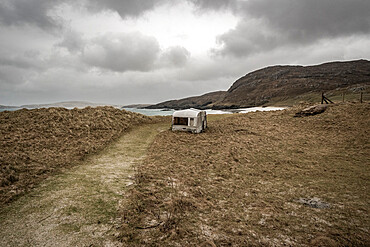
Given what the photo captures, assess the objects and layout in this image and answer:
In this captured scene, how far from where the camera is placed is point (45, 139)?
13266mm

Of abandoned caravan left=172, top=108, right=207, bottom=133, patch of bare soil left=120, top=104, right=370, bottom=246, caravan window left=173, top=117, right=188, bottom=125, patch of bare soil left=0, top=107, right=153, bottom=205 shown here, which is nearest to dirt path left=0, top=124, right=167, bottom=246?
patch of bare soil left=120, top=104, right=370, bottom=246

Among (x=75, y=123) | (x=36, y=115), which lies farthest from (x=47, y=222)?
(x=36, y=115)

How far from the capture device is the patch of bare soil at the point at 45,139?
7886 mm

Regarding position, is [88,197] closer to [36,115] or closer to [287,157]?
[287,157]

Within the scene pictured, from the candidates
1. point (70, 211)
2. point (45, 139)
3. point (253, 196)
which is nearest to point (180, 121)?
point (45, 139)

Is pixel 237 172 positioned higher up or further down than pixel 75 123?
further down

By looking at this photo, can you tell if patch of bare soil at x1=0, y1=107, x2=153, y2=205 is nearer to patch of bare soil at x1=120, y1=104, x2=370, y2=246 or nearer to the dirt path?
the dirt path

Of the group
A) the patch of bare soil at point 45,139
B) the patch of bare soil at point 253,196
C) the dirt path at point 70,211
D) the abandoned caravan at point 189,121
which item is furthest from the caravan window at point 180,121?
the dirt path at point 70,211

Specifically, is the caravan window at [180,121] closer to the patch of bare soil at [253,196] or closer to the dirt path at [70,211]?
the patch of bare soil at [253,196]

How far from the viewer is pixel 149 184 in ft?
25.9

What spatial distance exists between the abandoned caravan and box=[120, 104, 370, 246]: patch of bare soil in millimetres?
6090

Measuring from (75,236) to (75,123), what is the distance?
53.8 ft

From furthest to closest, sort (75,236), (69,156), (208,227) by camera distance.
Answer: (69,156), (208,227), (75,236)

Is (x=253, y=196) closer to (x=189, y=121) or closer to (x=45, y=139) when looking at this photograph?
(x=189, y=121)
